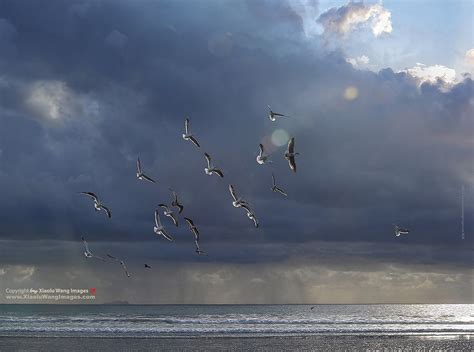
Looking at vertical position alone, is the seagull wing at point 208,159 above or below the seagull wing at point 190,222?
above

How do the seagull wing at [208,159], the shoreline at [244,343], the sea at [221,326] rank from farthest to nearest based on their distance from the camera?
the sea at [221,326] → the seagull wing at [208,159] → the shoreline at [244,343]

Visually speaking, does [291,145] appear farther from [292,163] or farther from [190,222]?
[190,222]

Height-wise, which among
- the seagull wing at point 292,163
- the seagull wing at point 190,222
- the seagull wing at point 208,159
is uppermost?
the seagull wing at point 208,159

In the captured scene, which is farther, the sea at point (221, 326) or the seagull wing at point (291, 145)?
the sea at point (221, 326)

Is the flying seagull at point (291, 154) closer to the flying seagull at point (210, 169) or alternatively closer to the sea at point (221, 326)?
the flying seagull at point (210, 169)

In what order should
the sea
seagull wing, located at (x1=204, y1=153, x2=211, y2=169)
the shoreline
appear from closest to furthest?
the shoreline, seagull wing, located at (x1=204, y1=153, x2=211, y2=169), the sea

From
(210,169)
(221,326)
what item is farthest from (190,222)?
(221,326)

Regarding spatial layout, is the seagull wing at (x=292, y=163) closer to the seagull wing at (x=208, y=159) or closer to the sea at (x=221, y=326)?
the seagull wing at (x=208, y=159)

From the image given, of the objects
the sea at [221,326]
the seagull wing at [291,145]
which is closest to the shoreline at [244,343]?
the sea at [221,326]

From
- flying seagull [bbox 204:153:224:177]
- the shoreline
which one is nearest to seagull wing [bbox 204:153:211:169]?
flying seagull [bbox 204:153:224:177]

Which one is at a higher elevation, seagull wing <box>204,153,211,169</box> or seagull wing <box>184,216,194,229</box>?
seagull wing <box>204,153,211,169</box>

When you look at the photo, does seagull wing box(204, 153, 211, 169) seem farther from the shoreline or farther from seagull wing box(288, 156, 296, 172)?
the shoreline

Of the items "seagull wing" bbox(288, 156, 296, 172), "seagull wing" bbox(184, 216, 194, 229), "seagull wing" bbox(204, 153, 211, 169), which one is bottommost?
"seagull wing" bbox(184, 216, 194, 229)

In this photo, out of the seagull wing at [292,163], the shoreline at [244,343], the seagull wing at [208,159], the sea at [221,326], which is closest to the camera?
the seagull wing at [292,163]
